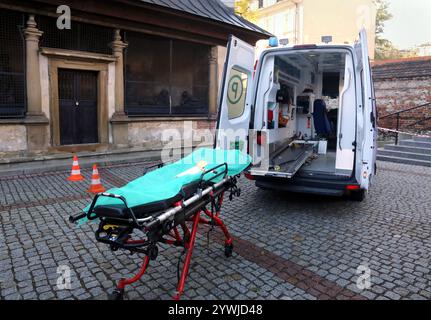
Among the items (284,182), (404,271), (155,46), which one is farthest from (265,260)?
(155,46)

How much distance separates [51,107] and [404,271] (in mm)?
8121

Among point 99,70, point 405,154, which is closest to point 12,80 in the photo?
point 99,70

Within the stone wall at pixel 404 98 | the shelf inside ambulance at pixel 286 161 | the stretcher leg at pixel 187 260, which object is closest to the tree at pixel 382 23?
the stone wall at pixel 404 98

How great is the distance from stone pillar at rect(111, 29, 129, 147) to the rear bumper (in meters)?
5.33

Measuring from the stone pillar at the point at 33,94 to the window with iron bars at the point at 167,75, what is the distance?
2.86m

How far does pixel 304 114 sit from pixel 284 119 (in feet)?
5.48

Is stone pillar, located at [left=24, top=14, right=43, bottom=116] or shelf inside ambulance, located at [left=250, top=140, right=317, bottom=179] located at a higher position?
stone pillar, located at [left=24, top=14, right=43, bottom=116]

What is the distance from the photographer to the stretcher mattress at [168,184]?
2.48 metres

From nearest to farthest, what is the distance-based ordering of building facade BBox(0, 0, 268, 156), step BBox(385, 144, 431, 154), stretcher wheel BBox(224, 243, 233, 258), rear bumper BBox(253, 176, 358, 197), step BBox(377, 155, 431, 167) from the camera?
stretcher wheel BBox(224, 243, 233, 258), rear bumper BBox(253, 176, 358, 197), building facade BBox(0, 0, 268, 156), step BBox(377, 155, 431, 167), step BBox(385, 144, 431, 154)

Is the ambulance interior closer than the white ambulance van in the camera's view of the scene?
No

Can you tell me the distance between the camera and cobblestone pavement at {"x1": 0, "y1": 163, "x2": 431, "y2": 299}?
308 centimetres

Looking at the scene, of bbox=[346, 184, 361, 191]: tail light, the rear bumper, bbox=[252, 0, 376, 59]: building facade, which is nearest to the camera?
bbox=[346, 184, 361, 191]: tail light

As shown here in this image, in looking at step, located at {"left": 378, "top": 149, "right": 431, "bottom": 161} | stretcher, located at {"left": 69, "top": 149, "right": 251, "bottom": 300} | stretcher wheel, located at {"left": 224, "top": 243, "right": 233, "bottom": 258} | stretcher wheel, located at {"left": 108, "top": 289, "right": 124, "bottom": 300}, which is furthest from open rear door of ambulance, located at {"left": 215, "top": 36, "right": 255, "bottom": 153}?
step, located at {"left": 378, "top": 149, "right": 431, "bottom": 161}

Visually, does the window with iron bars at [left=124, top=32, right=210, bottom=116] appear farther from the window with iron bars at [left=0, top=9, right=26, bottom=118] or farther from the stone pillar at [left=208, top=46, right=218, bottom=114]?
the window with iron bars at [left=0, top=9, right=26, bottom=118]
